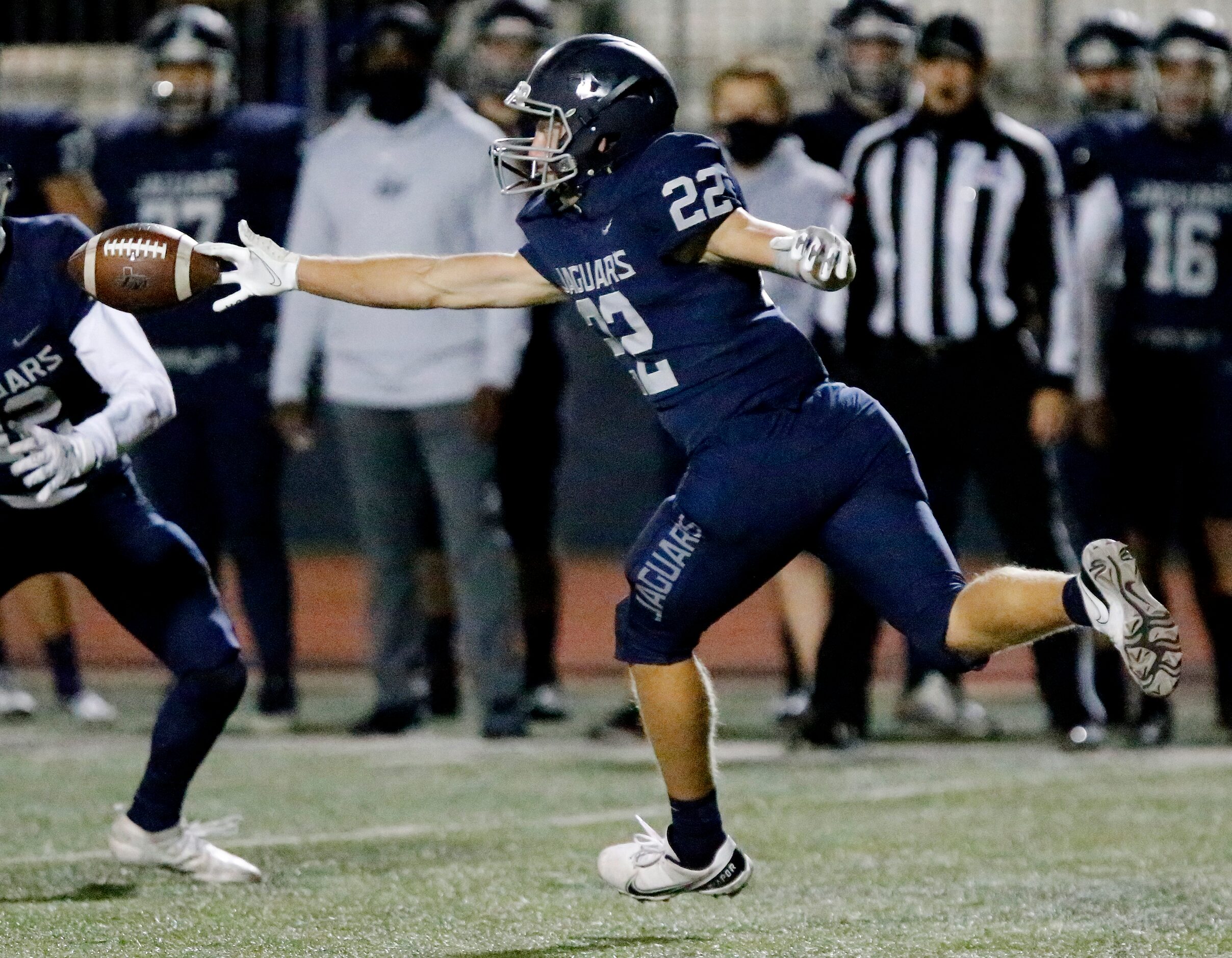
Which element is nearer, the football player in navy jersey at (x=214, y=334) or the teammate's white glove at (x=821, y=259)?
the teammate's white glove at (x=821, y=259)

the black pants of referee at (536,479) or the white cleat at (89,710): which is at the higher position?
the black pants of referee at (536,479)

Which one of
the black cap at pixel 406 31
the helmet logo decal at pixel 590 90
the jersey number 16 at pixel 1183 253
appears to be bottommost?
the jersey number 16 at pixel 1183 253

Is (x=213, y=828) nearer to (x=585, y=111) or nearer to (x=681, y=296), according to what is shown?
(x=681, y=296)

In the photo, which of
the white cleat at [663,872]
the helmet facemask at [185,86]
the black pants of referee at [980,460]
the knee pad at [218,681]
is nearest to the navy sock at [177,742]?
the knee pad at [218,681]

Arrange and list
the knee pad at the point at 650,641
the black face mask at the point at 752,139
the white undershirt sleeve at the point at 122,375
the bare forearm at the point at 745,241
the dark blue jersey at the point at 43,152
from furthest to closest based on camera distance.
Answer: the dark blue jersey at the point at 43,152, the black face mask at the point at 752,139, the white undershirt sleeve at the point at 122,375, the knee pad at the point at 650,641, the bare forearm at the point at 745,241

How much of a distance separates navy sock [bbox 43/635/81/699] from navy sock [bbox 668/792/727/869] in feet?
11.6

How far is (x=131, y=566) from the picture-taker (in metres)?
4.46

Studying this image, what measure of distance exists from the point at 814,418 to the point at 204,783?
238cm

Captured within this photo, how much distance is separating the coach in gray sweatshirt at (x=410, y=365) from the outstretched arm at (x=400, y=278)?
2.38 meters

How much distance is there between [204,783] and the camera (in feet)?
18.8

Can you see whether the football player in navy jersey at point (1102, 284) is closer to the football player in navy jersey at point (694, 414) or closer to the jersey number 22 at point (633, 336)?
the football player in navy jersey at point (694, 414)

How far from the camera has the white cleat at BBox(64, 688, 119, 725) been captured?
700 centimetres

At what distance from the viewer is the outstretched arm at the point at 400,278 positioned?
421 centimetres

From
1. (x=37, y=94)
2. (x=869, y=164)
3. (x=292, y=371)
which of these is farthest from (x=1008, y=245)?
(x=37, y=94)
